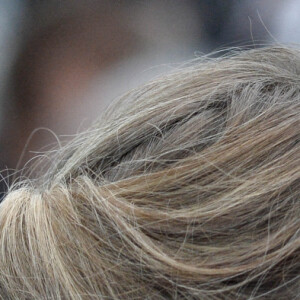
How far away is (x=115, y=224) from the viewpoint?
0.49 metres

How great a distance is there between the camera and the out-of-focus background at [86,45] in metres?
1.14

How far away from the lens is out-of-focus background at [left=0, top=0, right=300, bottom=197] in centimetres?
114

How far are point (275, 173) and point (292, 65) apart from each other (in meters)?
Result: 0.21

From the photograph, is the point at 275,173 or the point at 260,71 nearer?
the point at 275,173

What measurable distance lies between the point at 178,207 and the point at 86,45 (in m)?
0.89

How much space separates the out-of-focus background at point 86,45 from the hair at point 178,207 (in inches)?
21.6

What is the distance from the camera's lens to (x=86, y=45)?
1.28 metres

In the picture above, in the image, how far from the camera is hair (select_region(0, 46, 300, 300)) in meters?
0.45

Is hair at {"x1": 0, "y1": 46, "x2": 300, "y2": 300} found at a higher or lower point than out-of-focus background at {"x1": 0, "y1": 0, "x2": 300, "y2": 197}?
lower

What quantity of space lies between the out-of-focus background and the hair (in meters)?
0.55

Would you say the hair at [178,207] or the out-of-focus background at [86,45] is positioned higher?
the out-of-focus background at [86,45]

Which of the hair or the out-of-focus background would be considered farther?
the out-of-focus background

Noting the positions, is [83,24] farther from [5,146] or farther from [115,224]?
[115,224]

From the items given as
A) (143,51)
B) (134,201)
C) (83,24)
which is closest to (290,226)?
(134,201)
